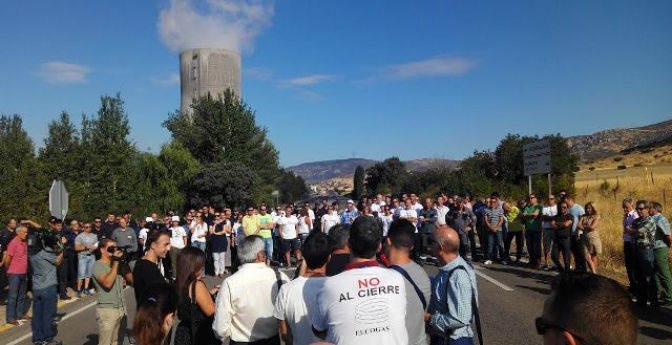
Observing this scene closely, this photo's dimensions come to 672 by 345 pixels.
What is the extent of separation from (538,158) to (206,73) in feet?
128

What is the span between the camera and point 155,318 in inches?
132

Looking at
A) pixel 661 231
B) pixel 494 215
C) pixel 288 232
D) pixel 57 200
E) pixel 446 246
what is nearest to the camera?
pixel 446 246

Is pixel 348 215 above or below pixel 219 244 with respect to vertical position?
above

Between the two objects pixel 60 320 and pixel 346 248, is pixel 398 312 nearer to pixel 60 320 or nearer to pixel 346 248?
pixel 346 248

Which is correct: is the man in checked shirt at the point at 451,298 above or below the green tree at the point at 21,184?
below

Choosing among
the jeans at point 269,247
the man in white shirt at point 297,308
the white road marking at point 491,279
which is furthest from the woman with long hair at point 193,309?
the jeans at point 269,247

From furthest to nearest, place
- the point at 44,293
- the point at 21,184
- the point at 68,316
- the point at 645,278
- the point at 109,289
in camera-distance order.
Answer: the point at 21,184 < the point at 68,316 < the point at 645,278 < the point at 44,293 < the point at 109,289

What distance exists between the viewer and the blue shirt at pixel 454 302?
390 centimetres

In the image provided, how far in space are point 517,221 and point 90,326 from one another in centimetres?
1073

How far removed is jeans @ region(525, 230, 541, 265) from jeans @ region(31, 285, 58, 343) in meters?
10.6

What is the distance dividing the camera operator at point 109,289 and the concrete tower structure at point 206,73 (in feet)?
146

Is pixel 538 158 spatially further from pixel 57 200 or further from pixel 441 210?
pixel 57 200


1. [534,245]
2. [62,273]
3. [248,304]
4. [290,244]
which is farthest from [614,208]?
[248,304]

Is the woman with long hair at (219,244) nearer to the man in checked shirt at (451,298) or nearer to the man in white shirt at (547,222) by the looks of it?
the man in white shirt at (547,222)
